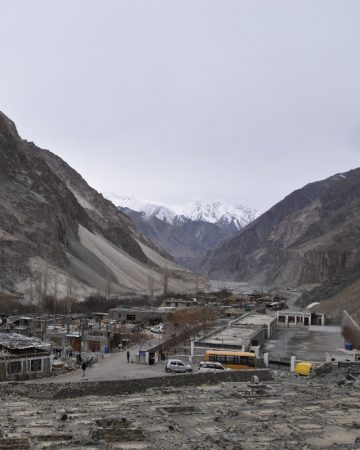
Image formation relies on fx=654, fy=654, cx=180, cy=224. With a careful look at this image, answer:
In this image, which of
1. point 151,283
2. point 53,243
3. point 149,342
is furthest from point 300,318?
point 151,283

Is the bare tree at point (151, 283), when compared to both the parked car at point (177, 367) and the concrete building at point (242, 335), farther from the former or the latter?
the parked car at point (177, 367)

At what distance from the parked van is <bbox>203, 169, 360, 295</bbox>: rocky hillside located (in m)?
50.7

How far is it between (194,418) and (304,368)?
12.4 m

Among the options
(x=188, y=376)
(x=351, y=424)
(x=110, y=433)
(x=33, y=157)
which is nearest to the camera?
(x=110, y=433)

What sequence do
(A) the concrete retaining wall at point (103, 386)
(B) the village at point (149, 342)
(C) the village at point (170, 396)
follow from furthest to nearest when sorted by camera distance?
(B) the village at point (149, 342), (A) the concrete retaining wall at point (103, 386), (C) the village at point (170, 396)

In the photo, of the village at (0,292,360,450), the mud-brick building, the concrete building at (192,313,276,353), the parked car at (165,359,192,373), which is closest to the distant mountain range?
the concrete building at (192,313,276,353)

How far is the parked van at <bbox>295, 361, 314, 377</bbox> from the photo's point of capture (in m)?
27.6

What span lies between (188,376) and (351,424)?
28.0 ft

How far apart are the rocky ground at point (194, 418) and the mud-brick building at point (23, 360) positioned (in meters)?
4.87

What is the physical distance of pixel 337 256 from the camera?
108 meters

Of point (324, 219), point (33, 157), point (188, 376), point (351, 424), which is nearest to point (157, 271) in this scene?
point (33, 157)

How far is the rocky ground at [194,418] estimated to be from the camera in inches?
543

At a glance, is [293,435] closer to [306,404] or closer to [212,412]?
[212,412]

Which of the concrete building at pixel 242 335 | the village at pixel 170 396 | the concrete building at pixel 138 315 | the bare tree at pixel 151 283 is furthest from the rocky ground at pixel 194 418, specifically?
the bare tree at pixel 151 283
